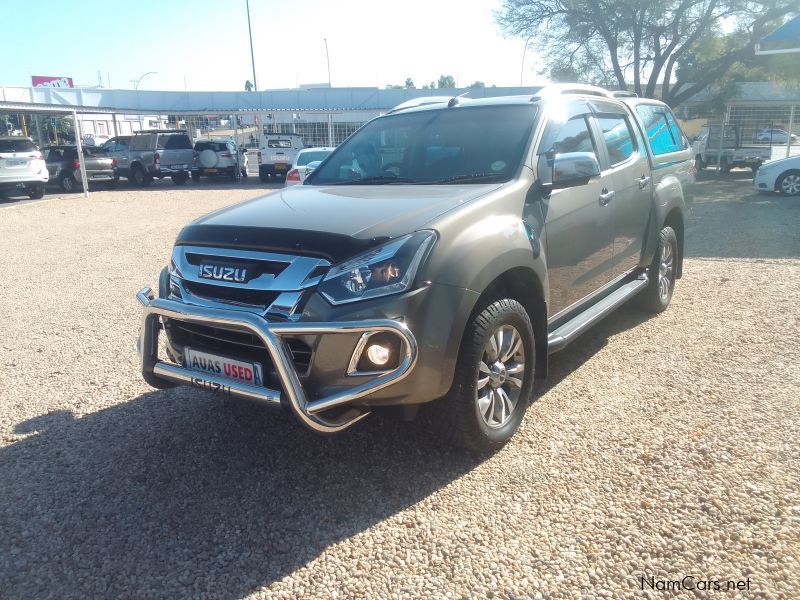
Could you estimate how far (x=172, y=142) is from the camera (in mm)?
25984

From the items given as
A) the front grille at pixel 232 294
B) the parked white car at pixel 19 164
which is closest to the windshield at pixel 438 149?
the front grille at pixel 232 294

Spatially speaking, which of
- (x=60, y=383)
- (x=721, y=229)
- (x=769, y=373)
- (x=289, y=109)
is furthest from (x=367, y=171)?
(x=289, y=109)

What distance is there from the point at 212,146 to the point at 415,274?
84.6ft

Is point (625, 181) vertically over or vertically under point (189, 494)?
over

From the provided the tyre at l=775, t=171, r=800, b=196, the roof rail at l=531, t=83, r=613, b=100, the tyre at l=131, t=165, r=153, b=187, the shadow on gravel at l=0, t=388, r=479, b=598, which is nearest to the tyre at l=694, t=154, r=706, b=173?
the tyre at l=775, t=171, r=800, b=196

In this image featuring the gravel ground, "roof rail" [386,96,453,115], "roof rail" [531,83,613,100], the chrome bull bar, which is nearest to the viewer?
the gravel ground

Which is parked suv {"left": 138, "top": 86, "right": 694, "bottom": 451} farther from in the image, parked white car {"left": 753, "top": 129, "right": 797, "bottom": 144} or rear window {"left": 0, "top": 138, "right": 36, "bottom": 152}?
A: parked white car {"left": 753, "top": 129, "right": 797, "bottom": 144}

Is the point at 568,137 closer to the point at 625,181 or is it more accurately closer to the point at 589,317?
the point at 625,181

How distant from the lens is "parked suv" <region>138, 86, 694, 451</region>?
9.78ft

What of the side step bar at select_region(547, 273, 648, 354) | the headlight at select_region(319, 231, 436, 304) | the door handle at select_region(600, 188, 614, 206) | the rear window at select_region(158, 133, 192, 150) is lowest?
the side step bar at select_region(547, 273, 648, 354)

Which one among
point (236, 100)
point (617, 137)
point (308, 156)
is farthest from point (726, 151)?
point (236, 100)

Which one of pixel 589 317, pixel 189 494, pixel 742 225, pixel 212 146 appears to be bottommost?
pixel 742 225

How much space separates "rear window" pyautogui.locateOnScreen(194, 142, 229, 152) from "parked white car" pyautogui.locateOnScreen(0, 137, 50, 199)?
749cm

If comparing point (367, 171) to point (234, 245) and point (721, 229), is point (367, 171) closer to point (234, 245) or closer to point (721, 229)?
point (234, 245)
